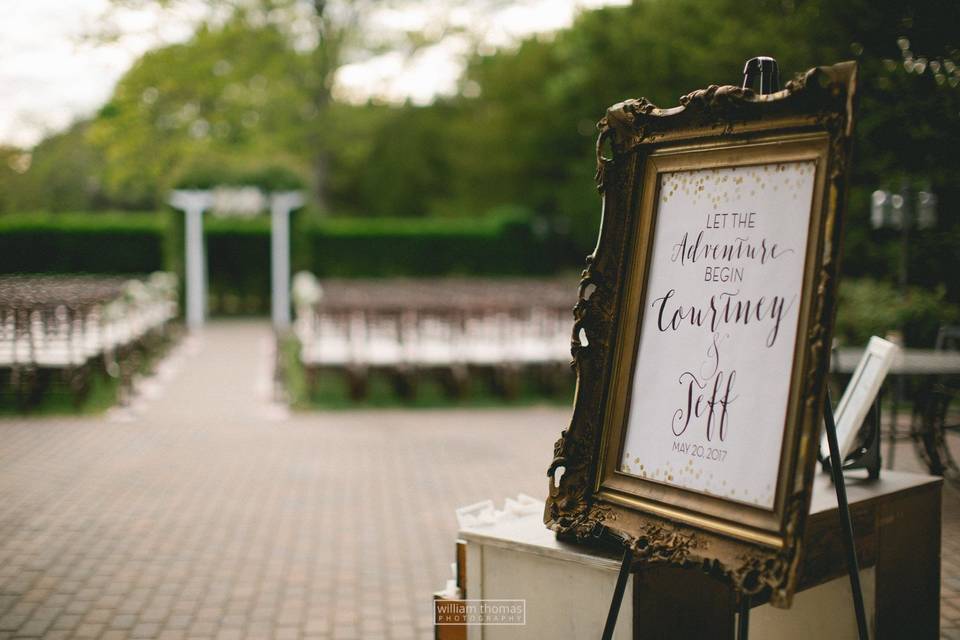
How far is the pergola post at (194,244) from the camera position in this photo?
64.9 feet

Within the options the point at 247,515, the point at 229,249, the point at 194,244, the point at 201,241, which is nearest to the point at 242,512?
the point at 247,515

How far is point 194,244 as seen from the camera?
65.5ft

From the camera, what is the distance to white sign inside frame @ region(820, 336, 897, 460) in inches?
125

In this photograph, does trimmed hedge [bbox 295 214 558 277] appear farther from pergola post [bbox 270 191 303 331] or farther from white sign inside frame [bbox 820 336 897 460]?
white sign inside frame [bbox 820 336 897 460]

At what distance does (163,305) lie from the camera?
1681 centimetres

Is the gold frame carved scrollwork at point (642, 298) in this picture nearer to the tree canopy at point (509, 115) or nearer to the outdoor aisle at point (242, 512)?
the outdoor aisle at point (242, 512)

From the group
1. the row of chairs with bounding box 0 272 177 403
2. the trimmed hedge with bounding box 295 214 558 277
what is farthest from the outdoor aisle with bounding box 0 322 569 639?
the trimmed hedge with bounding box 295 214 558 277

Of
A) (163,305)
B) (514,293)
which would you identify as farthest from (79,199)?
(514,293)

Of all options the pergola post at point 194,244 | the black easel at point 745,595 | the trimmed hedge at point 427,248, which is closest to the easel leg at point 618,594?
the black easel at point 745,595

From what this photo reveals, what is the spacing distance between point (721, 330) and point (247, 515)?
4.67 meters

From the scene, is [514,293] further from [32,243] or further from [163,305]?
[32,243]

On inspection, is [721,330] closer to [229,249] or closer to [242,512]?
[242,512]

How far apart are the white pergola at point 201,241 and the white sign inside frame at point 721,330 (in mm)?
17954

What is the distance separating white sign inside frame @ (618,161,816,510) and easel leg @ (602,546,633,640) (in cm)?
23
